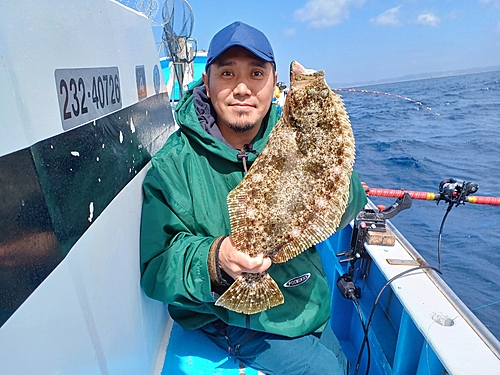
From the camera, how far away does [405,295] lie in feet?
8.37

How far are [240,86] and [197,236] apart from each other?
1151 mm

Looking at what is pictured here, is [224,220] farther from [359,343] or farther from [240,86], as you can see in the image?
[359,343]

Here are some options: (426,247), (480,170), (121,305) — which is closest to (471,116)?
(480,170)

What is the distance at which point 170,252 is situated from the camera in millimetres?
2127

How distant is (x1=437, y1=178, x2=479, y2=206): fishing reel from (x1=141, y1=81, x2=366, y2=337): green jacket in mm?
2106

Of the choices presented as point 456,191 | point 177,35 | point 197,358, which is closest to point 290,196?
point 197,358

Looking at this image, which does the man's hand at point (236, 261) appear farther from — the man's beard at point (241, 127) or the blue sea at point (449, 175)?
the blue sea at point (449, 175)

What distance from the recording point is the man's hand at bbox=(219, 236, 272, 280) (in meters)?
1.92

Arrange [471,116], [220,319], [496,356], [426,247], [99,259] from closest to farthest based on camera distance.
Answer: [99,259]
[496,356]
[220,319]
[426,247]
[471,116]

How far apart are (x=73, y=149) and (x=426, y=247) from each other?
811cm

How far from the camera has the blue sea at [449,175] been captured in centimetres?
657

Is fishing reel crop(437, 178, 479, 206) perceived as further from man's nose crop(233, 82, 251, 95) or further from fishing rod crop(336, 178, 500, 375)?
man's nose crop(233, 82, 251, 95)

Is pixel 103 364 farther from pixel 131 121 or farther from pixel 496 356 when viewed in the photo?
pixel 496 356

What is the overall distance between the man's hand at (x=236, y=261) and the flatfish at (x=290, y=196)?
0.17ft
